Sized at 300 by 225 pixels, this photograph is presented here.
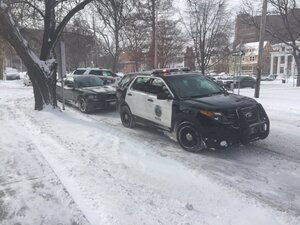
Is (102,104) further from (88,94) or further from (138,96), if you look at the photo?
(138,96)

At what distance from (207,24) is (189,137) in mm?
25756

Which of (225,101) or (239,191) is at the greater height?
(225,101)

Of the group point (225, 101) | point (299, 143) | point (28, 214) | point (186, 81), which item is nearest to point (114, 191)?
point (28, 214)

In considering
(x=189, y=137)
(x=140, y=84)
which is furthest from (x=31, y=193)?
(x=140, y=84)

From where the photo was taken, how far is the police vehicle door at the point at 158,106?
7242 mm

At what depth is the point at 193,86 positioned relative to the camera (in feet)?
24.8

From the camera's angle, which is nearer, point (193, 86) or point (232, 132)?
point (232, 132)

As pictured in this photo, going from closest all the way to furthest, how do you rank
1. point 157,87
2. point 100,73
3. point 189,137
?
point 189,137
point 157,87
point 100,73

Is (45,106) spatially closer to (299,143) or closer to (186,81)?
(186,81)

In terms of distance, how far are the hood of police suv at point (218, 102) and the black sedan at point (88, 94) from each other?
5785mm

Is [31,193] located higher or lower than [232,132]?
lower

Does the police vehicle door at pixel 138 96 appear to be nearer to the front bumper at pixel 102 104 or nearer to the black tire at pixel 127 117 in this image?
the black tire at pixel 127 117

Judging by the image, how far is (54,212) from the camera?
4.14 meters

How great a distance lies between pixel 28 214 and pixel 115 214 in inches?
44.8
